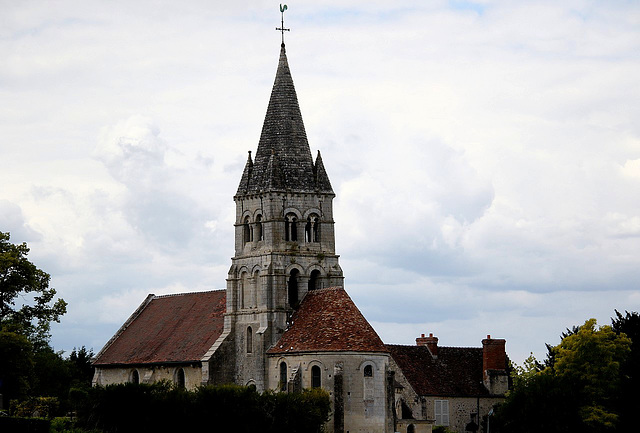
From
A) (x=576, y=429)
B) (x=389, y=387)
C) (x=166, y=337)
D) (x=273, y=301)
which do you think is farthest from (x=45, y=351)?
(x=576, y=429)

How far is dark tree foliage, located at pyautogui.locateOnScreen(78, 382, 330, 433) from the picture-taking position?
6750 centimetres

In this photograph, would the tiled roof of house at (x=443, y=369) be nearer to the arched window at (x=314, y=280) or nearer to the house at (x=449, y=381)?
the house at (x=449, y=381)

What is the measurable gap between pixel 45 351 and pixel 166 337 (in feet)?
82.6

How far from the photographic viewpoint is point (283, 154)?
3184 inches

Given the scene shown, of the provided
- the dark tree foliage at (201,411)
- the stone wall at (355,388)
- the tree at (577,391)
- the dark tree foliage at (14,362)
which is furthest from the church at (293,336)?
the dark tree foliage at (14,362)

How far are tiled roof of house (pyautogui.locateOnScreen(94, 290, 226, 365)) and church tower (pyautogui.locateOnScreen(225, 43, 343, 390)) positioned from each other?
10.4ft

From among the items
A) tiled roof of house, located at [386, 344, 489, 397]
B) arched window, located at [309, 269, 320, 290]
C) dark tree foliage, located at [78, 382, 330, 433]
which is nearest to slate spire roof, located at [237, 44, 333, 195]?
arched window, located at [309, 269, 320, 290]

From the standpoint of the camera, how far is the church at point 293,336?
73.8 metres

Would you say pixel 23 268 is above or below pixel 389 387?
above

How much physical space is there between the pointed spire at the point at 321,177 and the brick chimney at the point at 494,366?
17763 millimetres

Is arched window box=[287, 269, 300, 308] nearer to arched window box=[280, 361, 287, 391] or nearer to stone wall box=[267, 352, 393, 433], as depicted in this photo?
arched window box=[280, 361, 287, 391]

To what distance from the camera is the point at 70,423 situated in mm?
72500

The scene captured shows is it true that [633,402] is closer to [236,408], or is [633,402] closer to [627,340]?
[627,340]

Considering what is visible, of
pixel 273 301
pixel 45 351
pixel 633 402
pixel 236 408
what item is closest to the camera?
pixel 236 408
